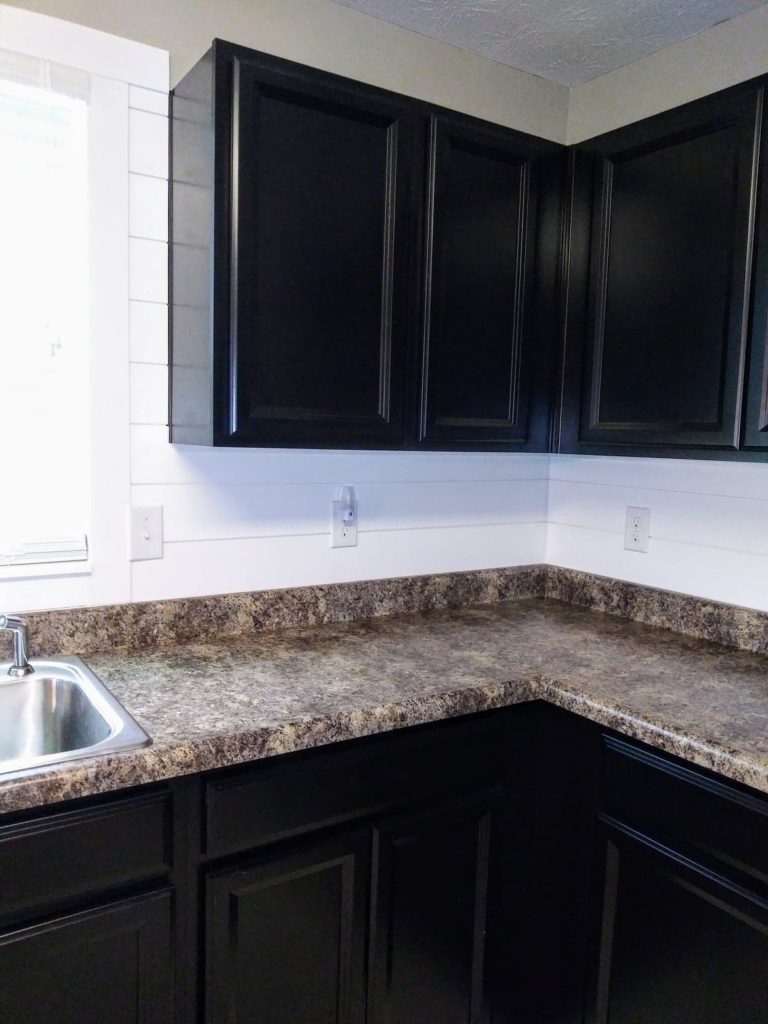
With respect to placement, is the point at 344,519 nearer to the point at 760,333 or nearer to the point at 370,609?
the point at 370,609

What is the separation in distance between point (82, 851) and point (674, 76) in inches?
79.2

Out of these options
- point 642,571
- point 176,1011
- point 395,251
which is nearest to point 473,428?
point 395,251

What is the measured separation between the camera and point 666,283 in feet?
5.36

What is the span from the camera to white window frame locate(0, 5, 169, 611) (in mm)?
→ 1492

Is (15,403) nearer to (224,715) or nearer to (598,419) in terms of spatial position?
(224,715)

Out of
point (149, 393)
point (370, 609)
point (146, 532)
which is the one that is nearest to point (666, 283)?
→ point (370, 609)

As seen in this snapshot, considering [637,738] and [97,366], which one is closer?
[637,738]

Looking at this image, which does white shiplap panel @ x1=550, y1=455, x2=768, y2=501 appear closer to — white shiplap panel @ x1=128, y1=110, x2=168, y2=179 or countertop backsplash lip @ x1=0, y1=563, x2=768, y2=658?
countertop backsplash lip @ x1=0, y1=563, x2=768, y2=658

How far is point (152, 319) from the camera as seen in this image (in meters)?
1.60

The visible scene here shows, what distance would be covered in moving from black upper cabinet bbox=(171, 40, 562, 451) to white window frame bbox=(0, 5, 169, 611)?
10cm

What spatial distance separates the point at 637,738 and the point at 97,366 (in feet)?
4.06

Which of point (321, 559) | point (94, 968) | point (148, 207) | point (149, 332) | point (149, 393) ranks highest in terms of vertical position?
point (148, 207)

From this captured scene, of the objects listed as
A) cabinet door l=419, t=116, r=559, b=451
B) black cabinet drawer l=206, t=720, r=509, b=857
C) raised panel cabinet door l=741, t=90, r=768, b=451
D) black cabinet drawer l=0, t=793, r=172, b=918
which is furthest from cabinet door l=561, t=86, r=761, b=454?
black cabinet drawer l=0, t=793, r=172, b=918

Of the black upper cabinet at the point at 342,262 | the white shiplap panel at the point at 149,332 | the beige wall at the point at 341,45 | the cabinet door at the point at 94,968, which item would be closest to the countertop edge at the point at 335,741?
the cabinet door at the point at 94,968
